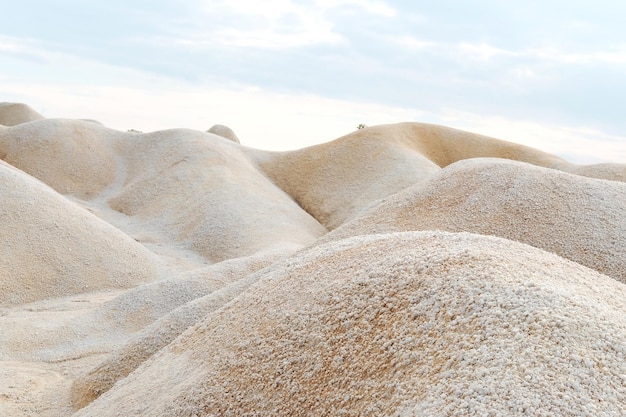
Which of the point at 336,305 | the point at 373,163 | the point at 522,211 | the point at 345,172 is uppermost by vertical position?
the point at 522,211

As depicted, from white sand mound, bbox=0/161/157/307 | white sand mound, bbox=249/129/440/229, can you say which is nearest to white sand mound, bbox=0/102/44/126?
white sand mound, bbox=249/129/440/229

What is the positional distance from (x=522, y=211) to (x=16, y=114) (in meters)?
46.6

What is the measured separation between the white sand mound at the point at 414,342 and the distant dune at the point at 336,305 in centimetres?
1

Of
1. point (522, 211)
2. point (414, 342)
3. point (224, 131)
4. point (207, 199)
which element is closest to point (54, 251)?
point (207, 199)

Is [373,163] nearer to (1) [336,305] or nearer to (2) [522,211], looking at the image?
(2) [522,211]

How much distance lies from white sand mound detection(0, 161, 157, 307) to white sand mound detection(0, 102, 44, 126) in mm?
33063

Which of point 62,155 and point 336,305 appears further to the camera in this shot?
point 62,155

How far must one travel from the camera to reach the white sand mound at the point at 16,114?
4747 centimetres

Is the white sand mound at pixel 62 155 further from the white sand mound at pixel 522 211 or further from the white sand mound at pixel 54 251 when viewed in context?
the white sand mound at pixel 522 211

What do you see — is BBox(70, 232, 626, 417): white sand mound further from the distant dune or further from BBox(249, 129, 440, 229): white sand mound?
BBox(249, 129, 440, 229): white sand mound

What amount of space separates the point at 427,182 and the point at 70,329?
6.87m

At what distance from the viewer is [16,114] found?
48.1m

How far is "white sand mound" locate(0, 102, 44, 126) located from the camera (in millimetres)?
47469

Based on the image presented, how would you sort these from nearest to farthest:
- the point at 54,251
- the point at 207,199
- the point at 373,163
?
the point at 54,251, the point at 207,199, the point at 373,163
